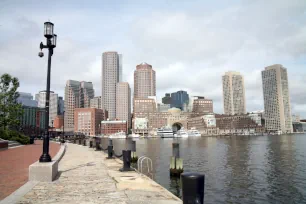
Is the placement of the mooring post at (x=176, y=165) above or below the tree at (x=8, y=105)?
below

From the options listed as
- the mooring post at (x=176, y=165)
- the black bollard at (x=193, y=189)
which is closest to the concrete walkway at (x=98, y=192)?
the black bollard at (x=193, y=189)

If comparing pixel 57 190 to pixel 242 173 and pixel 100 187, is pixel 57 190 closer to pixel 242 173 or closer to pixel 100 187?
pixel 100 187

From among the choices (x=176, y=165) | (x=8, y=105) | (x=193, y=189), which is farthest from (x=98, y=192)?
(x=8, y=105)

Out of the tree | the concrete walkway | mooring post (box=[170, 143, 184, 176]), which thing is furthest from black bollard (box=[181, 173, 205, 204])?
the tree

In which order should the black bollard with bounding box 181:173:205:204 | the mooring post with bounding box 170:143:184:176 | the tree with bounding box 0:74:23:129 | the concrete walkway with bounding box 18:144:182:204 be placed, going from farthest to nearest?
1. the tree with bounding box 0:74:23:129
2. the mooring post with bounding box 170:143:184:176
3. the concrete walkway with bounding box 18:144:182:204
4. the black bollard with bounding box 181:173:205:204

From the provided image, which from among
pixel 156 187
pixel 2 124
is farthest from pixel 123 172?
pixel 2 124

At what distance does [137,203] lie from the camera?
31.1 feet

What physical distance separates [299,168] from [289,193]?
44.1 ft

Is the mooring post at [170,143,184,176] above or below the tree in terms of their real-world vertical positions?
below

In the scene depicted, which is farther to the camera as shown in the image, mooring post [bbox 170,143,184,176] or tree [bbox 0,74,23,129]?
tree [bbox 0,74,23,129]

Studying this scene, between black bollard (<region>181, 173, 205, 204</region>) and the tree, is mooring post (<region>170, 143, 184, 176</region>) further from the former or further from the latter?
the tree

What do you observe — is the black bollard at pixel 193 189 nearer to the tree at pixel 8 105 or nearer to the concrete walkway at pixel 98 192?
the concrete walkway at pixel 98 192

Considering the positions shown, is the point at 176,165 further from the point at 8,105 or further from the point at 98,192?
the point at 8,105

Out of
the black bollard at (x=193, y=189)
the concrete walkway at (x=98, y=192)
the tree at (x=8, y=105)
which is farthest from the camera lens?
the tree at (x=8, y=105)
